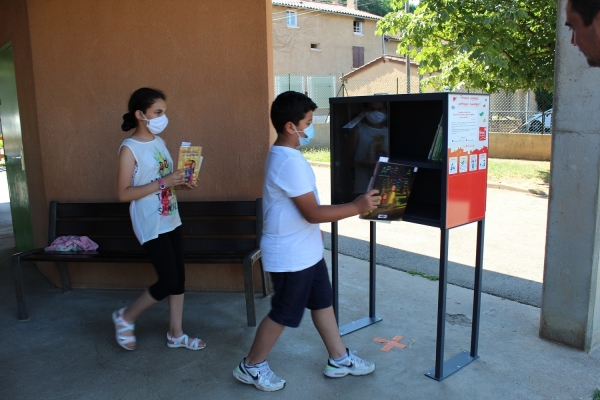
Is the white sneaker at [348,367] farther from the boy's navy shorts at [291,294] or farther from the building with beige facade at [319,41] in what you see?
the building with beige facade at [319,41]

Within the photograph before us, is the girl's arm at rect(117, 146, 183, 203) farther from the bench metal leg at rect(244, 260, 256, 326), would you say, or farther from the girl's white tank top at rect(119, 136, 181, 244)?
the bench metal leg at rect(244, 260, 256, 326)

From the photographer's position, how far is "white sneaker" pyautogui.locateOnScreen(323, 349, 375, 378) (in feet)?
10.4

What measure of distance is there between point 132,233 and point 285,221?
7.24 ft

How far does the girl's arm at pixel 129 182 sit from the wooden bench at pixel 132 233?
0.96m

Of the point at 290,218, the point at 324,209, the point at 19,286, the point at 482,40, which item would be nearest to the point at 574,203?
the point at 324,209

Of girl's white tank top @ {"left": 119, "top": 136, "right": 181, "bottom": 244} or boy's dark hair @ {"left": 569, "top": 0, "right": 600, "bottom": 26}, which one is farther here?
girl's white tank top @ {"left": 119, "top": 136, "right": 181, "bottom": 244}

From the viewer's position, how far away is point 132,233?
454 centimetres

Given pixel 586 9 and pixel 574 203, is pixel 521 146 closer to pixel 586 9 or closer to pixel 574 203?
pixel 574 203

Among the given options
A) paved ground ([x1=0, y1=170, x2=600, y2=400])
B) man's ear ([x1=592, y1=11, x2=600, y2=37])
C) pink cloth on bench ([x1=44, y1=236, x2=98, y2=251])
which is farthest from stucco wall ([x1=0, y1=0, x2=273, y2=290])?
man's ear ([x1=592, y1=11, x2=600, y2=37])

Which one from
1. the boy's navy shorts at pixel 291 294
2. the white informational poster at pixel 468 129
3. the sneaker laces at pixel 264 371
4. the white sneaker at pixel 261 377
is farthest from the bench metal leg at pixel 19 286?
the white informational poster at pixel 468 129

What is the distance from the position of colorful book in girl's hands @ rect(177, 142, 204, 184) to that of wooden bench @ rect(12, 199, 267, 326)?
3.14 feet

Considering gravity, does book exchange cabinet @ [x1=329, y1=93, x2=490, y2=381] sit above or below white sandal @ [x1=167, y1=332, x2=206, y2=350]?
above

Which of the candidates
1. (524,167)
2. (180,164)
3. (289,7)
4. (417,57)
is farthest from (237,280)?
(289,7)

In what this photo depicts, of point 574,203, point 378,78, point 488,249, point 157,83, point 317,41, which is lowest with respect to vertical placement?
point 488,249
